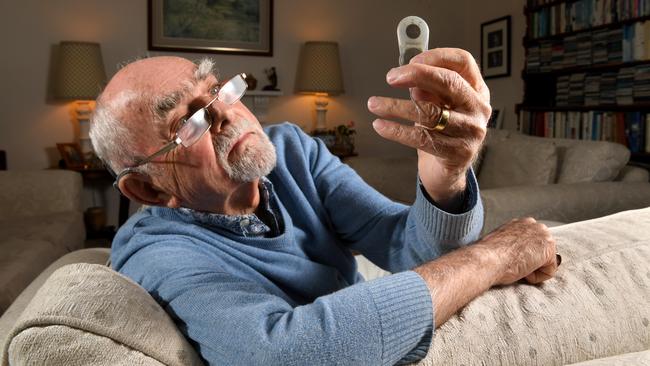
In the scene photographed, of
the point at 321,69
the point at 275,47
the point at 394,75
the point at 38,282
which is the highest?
the point at 275,47

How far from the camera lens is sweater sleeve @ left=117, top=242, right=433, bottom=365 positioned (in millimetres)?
626

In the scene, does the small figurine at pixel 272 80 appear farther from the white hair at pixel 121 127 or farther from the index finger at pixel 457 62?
the index finger at pixel 457 62

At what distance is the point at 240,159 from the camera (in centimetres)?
100

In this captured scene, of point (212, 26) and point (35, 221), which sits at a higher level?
point (212, 26)

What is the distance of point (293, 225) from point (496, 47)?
3856 millimetres

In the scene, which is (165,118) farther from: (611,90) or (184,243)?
(611,90)

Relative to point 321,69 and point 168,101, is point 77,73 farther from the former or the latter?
point 168,101

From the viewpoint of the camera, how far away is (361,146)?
4836mm

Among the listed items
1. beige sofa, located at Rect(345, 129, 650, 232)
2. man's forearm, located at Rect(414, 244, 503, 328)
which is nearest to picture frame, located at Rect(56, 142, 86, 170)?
beige sofa, located at Rect(345, 129, 650, 232)

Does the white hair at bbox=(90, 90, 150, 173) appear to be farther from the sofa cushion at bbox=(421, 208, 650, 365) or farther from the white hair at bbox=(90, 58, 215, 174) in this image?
the sofa cushion at bbox=(421, 208, 650, 365)

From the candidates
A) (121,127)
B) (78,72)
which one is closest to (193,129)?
(121,127)

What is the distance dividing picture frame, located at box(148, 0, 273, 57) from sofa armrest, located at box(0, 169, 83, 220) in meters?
1.48

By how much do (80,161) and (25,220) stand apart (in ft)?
3.62

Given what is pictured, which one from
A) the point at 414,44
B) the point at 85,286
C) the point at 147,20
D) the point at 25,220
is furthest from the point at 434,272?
the point at 147,20
